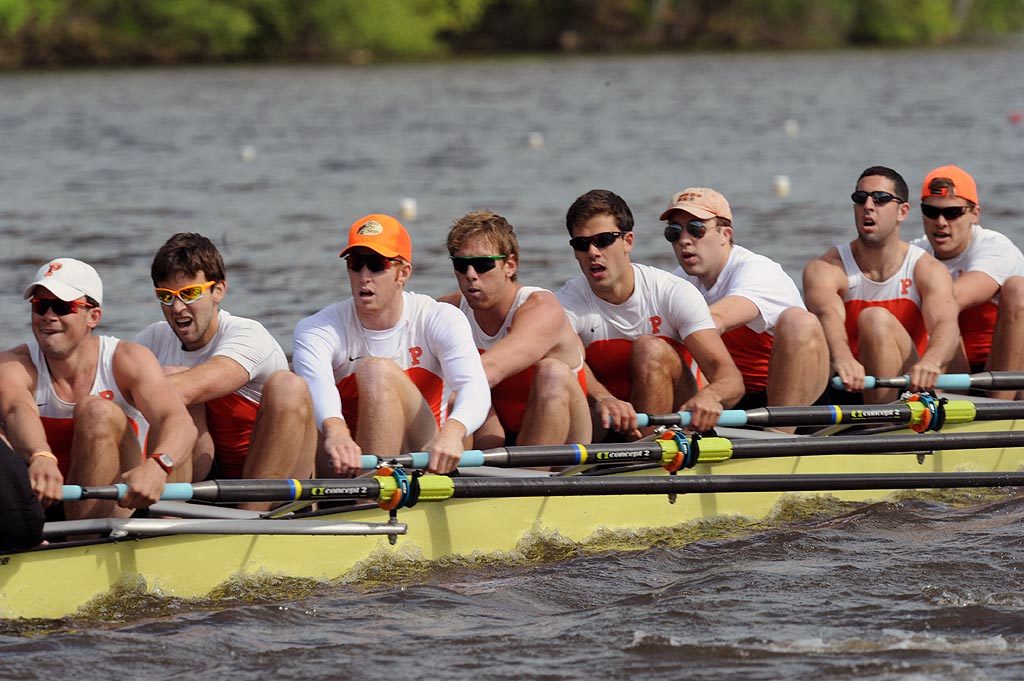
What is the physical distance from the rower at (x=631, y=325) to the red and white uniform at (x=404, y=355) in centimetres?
81

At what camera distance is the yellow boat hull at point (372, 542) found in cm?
573

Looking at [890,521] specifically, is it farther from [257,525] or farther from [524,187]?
[524,187]

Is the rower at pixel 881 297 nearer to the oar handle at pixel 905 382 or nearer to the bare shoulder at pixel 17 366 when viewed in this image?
the oar handle at pixel 905 382

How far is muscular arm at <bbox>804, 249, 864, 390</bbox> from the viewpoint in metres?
7.59

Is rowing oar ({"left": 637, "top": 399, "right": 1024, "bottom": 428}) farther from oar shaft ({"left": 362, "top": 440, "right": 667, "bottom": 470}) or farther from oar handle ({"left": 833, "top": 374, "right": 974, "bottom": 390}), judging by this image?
oar shaft ({"left": 362, "top": 440, "right": 667, "bottom": 470})

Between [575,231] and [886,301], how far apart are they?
6.50ft

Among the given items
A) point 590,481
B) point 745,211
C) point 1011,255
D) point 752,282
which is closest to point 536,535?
point 590,481

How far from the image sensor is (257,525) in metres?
5.96

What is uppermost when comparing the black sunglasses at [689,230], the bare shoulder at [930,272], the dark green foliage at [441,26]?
the dark green foliage at [441,26]

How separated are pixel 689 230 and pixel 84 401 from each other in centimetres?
322

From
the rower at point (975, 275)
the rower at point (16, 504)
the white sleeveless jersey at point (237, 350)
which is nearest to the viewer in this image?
the rower at point (16, 504)

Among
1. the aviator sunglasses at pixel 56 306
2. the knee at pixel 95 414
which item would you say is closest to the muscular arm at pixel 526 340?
the knee at pixel 95 414

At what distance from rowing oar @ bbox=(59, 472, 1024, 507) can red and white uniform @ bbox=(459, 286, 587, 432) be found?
1.98 feet

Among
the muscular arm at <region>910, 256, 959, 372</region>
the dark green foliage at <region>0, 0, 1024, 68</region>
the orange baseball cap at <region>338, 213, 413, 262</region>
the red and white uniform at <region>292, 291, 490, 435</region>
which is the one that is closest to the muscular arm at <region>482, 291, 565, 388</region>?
the red and white uniform at <region>292, 291, 490, 435</region>
